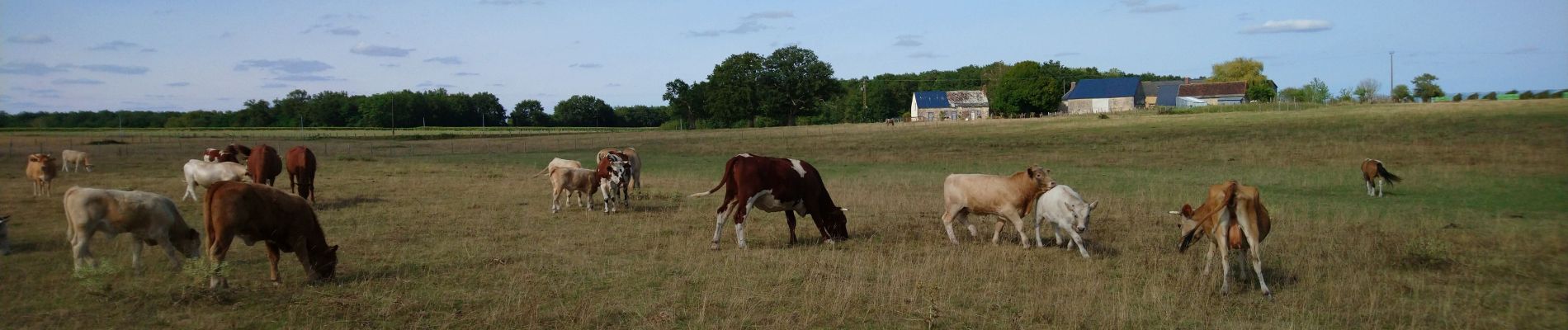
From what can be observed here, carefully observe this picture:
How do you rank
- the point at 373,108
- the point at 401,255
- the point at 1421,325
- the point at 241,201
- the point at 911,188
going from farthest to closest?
the point at 373,108, the point at 911,188, the point at 401,255, the point at 241,201, the point at 1421,325

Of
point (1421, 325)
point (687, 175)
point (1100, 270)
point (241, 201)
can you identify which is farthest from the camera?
point (687, 175)

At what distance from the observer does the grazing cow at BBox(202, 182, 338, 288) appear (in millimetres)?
8727

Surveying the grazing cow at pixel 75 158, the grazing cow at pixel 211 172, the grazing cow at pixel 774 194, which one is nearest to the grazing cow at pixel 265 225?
the grazing cow at pixel 774 194

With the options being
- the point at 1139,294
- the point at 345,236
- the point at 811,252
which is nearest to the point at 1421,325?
the point at 1139,294

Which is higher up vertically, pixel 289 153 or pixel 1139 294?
pixel 289 153

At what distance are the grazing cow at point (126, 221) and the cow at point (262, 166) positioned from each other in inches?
361

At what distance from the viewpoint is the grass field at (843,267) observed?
319 inches

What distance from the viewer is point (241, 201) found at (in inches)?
347

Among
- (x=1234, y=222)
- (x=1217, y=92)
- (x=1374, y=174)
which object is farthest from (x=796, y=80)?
(x=1234, y=222)

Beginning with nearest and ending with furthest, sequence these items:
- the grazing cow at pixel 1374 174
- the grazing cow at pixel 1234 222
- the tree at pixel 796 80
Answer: the grazing cow at pixel 1234 222 → the grazing cow at pixel 1374 174 → the tree at pixel 796 80

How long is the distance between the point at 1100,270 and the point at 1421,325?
3195 mm

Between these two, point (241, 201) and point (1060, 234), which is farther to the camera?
point (1060, 234)

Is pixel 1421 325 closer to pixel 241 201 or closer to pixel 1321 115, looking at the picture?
pixel 241 201

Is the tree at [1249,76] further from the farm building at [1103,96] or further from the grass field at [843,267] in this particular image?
the grass field at [843,267]
